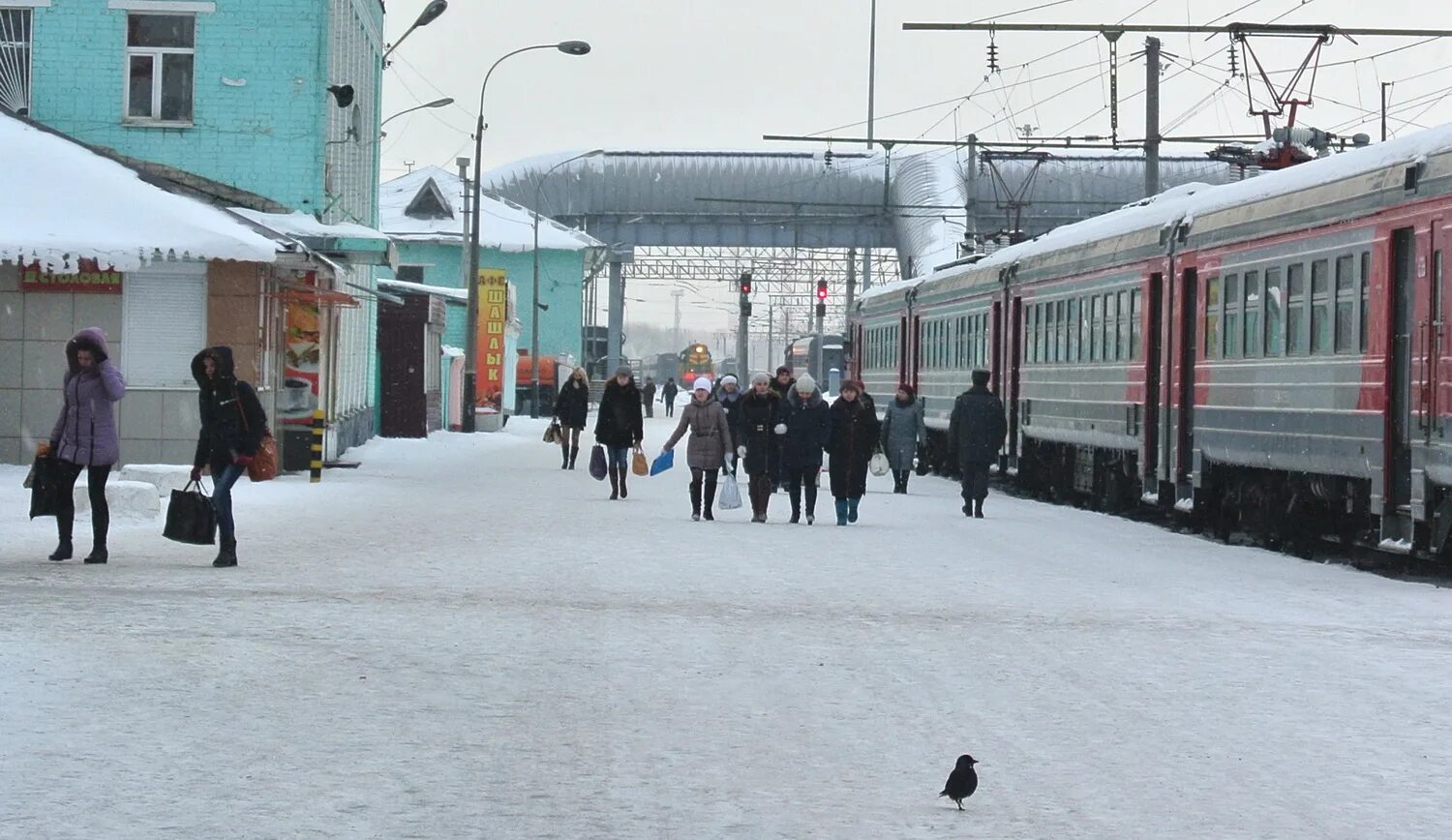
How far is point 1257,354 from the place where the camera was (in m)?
22.0

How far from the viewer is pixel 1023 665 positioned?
12070 mm

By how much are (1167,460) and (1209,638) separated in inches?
465

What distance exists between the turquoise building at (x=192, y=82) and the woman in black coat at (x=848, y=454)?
498 inches

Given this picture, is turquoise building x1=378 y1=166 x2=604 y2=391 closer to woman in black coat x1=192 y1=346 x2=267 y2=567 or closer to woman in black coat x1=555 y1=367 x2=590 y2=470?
woman in black coat x1=555 y1=367 x2=590 y2=470

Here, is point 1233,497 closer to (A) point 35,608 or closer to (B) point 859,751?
(A) point 35,608

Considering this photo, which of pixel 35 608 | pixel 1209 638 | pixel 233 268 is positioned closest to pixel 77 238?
pixel 233 268

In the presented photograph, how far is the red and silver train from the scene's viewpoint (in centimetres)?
1803

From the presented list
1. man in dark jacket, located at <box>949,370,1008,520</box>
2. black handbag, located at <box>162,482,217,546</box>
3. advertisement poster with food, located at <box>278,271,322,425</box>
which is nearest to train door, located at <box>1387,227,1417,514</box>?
man in dark jacket, located at <box>949,370,1008,520</box>

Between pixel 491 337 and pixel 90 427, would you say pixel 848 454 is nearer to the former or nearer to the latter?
pixel 90 427

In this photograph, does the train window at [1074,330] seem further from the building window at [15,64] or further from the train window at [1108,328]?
the building window at [15,64]

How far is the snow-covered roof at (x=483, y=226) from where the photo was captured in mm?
88875

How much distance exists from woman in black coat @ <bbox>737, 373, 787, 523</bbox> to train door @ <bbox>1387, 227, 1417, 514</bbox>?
25.1 ft

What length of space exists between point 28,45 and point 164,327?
7.90 metres

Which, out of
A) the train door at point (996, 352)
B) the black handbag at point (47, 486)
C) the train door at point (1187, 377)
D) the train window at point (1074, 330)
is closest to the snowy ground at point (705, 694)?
the black handbag at point (47, 486)
